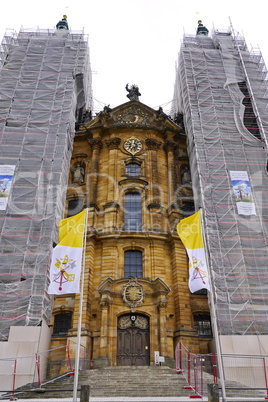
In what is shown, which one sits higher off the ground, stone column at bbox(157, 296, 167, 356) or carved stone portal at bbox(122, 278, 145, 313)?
carved stone portal at bbox(122, 278, 145, 313)

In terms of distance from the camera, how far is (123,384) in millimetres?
16125

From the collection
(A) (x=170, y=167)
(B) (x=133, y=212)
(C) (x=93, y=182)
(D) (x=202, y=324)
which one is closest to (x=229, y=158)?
(A) (x=170, y=167)

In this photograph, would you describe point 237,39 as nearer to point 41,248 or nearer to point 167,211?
point 167,211

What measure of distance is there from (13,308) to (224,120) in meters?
19.4

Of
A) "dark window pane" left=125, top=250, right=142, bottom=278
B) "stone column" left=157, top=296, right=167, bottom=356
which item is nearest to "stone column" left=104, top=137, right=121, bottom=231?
"dark window pane" left=125, top=250, right=142, bottom=278

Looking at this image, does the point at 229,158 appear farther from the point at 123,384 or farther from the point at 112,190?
the point at 123,384

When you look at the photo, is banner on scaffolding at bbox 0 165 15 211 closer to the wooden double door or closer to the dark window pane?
the dark window pane

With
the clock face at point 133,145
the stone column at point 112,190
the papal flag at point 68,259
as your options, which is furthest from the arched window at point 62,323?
the clock face at point 133,145

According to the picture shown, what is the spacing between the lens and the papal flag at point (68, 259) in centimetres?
1375

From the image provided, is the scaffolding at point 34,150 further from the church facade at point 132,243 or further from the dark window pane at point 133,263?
the dark window pane at point 133,263

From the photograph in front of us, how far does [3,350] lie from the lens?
18.1 metres

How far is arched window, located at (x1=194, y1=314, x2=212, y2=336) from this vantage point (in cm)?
2317

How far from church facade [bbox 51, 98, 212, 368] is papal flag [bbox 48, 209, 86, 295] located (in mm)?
8305

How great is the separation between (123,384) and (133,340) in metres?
5.98
